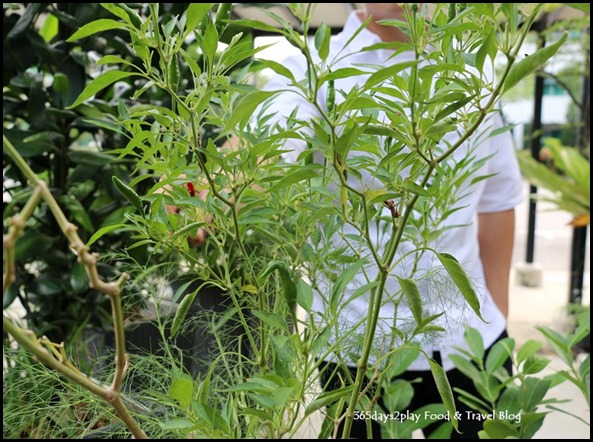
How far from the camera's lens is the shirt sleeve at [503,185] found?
112 centimetres

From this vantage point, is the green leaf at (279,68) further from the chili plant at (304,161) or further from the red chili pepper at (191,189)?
the red chili pepper at (191,189)

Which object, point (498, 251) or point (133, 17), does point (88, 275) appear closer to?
point (133, 17)

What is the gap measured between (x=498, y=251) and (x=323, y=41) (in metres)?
0.98

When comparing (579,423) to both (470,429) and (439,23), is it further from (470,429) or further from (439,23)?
(439,23)

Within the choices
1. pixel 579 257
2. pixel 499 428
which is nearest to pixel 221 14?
pixel 499 428

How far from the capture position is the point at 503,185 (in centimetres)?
115

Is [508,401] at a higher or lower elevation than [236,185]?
lower

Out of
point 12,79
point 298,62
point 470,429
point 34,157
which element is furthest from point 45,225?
point 470,429

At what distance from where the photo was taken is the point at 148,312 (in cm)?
55

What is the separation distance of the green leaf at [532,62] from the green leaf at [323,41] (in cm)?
7

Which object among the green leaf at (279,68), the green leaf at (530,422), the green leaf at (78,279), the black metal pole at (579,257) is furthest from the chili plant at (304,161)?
the black metal pole at (579,257)

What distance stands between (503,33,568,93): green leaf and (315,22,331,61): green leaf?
0.07 m

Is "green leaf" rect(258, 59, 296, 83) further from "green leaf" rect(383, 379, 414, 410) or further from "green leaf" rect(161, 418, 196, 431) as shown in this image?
"green leaf" rect(383, 379, 414, 410)

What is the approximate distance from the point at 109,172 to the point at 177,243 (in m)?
0.77
